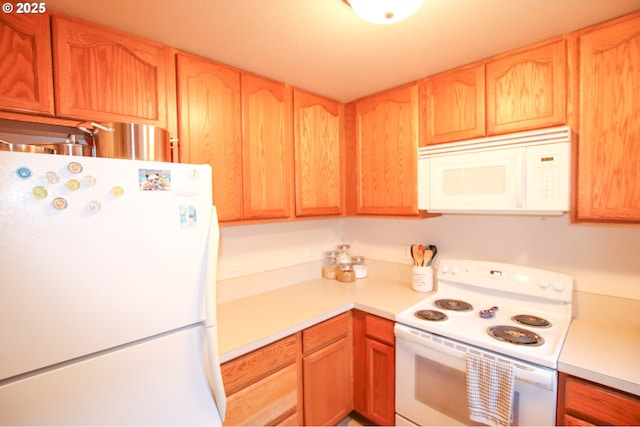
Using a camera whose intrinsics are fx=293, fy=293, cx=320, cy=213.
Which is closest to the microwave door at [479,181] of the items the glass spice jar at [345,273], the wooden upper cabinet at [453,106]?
the wooden upper cabinet at [453,106]

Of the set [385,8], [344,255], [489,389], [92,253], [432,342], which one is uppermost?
[385,8]

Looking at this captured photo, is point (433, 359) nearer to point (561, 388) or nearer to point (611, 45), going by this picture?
point (561, 388)

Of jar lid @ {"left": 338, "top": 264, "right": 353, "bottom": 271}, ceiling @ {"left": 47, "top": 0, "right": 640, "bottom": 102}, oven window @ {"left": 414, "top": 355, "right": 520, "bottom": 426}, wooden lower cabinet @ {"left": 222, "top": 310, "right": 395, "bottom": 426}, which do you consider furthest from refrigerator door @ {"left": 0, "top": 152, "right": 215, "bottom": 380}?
jar lid @ {"left": 338, "top": 264, "right": 353, "bottom": 271}

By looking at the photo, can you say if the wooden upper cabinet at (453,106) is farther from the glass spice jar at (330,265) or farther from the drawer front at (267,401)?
the drawer front at (267,401)

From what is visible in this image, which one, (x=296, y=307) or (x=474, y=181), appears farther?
(x=296, y=307)

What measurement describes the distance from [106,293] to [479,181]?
5.48ft

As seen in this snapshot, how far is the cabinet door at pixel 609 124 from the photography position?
3.91 feet

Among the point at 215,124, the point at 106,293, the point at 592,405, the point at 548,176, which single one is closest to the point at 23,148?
the point at 106,293

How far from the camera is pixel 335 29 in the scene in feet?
4.17

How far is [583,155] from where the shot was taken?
51.3 inches

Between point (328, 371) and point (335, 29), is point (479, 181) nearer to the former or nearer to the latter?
point (335, 29)

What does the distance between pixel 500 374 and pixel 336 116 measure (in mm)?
1792

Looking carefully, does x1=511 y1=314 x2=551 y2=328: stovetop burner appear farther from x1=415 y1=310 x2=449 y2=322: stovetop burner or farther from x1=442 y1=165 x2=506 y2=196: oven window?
x1=442 y1=165 x2=506 y2=196: oven window

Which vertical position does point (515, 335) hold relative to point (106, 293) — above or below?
below
